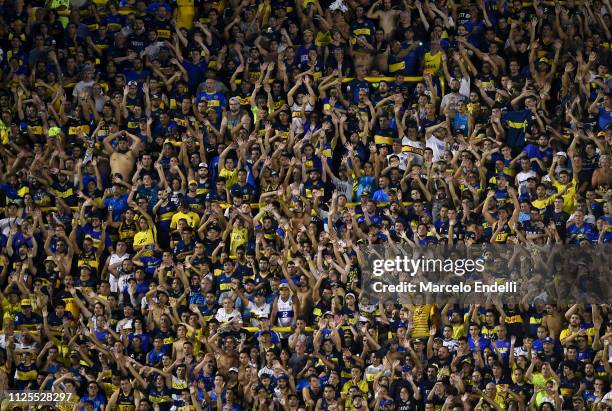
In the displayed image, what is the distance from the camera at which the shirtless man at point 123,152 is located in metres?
20.5

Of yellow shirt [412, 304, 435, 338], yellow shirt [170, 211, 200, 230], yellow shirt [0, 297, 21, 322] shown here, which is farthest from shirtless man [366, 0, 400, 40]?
yellow shirt [0, 297, 21, 322]

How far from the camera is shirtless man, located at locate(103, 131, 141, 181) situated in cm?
2045

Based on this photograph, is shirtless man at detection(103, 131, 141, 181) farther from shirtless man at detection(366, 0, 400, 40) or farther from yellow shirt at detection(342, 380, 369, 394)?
yellow shirt at detection(342, 380, 369, 394)

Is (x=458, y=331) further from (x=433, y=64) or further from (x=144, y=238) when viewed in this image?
(x=144, y=238)

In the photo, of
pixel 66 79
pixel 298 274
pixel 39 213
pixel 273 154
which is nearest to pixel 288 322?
pixel 298 274

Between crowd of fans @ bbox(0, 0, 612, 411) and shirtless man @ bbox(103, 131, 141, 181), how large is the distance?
27mm

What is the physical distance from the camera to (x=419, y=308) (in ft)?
62.2

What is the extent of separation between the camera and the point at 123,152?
20.5 m

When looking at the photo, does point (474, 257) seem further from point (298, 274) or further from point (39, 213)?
point (39, 213)

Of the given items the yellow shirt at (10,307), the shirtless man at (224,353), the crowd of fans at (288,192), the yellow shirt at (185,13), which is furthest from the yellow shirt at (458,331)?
the yellow shirt at (185,13)

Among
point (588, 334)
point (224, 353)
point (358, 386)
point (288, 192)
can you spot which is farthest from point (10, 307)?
point (588, 334)

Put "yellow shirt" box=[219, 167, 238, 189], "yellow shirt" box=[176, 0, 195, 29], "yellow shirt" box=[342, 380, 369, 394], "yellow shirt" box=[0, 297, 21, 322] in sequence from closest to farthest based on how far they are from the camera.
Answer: "yellow shirt" box=[342, 380, 369, 394] < "yellow shirt" box=[0, 297, 21, 322] < "yellow shirt" box=[219, 167, 238, 189] < "yellow shirt" box=[176, 0, 195, 29]

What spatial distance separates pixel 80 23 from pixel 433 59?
5.27 meters

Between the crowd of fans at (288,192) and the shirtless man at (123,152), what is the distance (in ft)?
0.09
